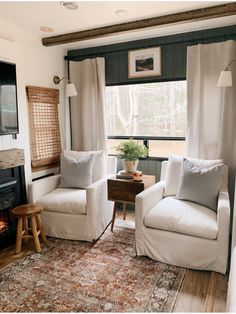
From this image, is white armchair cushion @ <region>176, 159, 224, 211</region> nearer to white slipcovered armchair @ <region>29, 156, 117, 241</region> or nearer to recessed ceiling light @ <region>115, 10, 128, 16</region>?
white slipcovered armchair @ <region>29, 156, 117, 241</region>

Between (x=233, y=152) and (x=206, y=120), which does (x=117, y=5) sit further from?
(x=233, y=152)

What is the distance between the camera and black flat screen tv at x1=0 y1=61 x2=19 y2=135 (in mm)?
2707

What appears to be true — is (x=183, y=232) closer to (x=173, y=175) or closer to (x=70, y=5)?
(x=173, y=175)

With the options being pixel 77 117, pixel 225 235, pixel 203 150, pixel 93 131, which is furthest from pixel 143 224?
pixel 77 117

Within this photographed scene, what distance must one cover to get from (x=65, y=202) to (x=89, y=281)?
0.96m

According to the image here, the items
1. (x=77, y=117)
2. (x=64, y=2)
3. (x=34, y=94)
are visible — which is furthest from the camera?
(x=77, y=117)

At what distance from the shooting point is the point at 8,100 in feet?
9.14

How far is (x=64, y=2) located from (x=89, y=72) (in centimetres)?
138

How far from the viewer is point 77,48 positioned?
3.83m

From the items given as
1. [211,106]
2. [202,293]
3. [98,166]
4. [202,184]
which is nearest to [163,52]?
[211,106]

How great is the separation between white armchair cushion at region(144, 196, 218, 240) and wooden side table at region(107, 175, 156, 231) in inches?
12.5

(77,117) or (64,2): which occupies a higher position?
(64,2)

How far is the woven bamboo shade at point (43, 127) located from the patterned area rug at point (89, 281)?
1.18 meters

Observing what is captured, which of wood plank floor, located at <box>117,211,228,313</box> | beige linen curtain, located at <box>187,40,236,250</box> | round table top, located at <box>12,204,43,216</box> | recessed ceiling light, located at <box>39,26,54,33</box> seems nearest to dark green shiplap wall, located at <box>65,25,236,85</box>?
beige linen curtain, located at <box>187,40,236,250</box>
